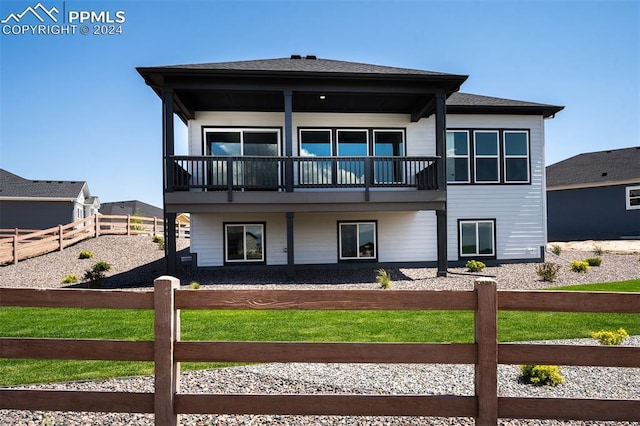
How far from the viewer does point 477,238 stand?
51.9ft

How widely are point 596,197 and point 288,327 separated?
25.6 m

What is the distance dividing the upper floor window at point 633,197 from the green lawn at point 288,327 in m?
20.0

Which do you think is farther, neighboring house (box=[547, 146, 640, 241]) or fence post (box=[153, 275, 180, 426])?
neighboring house (box=[547, 146, 640, 241])

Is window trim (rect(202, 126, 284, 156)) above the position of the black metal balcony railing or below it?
above

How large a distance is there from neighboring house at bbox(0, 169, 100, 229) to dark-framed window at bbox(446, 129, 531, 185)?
27664mm

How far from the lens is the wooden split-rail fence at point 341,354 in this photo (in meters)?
2.66

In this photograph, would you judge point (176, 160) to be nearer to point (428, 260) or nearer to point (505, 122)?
point (428, 260)

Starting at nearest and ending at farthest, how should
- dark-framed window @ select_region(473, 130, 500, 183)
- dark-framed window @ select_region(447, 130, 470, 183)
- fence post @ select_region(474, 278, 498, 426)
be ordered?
fence post @ select_region(474, 278, 498, 426) < dark-framed window @ select_region(447, 130, 470, 183) < dark-framed window @ select_region(473, 130, 500, 183)

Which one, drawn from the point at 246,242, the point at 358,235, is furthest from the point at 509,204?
the point at 246,242

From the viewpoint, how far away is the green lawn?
20.2 feet

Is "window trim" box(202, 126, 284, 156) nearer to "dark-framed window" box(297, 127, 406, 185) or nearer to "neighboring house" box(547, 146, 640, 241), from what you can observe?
"dark-framed window" box(297, 127, 406, 185)

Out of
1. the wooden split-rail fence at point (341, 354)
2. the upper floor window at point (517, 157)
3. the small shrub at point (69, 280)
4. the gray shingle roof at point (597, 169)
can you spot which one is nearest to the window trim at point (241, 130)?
Answer: the small shrub at point (69, 280)

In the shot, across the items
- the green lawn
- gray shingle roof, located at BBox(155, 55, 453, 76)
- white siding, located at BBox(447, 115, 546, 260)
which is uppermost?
gray shingle roof, located at BBox(155, 55, 453, 76)

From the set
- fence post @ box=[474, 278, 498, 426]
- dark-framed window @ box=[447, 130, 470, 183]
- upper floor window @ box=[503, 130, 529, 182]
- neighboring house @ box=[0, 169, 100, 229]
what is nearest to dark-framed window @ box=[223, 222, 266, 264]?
dark-framed window @ box=[447, 130, 470, 183]
